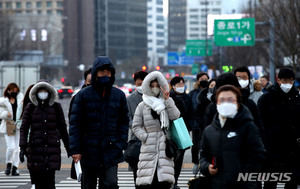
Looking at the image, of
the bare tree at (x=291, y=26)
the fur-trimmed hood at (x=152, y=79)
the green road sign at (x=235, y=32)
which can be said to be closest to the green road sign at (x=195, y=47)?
the green road sign at (x=235, y=32)

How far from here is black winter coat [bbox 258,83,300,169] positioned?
891cm

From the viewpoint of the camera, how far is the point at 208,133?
20.6ft

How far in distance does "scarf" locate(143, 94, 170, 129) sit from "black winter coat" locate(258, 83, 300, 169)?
143cm

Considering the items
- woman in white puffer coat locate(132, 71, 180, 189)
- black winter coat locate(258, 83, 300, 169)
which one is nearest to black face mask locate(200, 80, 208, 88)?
black winter coat locate(258, 83, 300, 169)

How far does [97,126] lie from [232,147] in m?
2.14

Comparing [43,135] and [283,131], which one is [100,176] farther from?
[283,131]

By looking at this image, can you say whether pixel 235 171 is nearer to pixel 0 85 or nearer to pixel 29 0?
pixel 0 85

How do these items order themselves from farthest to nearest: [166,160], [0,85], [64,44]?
1. [64,44]
2. [0,85]
3. [166,160]

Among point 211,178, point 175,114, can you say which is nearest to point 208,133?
point 211,178

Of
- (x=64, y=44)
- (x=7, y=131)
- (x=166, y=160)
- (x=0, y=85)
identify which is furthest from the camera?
(x=64, y=44)

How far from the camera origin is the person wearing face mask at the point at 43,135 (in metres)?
9.37

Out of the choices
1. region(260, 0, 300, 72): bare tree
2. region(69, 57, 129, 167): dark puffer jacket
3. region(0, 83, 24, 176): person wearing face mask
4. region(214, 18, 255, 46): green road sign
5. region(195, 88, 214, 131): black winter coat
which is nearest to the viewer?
region(69, 57, 129, 167): dark puffer jacket

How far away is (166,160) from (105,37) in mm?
Result: 147632

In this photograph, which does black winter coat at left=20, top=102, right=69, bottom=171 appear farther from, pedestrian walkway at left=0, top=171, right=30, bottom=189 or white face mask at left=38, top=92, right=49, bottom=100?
pedestrian walkway at left=0, top=171, right=30, bottom=189
